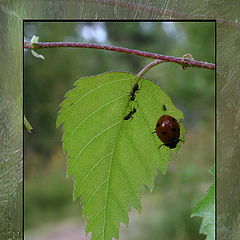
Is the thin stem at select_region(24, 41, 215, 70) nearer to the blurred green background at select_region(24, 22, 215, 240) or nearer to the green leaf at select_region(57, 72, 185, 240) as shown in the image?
the green leaf at select_region(57, 72, 185, 240)

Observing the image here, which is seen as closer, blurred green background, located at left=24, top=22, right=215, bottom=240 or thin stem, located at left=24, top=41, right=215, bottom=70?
thin stem, located at left=24, top=41, right=215, bottom=70

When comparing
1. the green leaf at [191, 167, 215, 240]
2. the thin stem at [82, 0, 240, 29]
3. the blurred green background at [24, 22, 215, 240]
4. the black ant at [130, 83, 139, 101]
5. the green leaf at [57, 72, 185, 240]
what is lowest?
the green leaf at [191, 167, 215, 240]

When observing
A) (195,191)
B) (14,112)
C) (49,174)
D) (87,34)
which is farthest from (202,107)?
(14,112)

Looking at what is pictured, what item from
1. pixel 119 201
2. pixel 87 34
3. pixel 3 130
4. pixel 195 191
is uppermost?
pixel 195 191

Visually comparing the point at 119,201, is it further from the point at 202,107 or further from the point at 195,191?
the point at 195,191

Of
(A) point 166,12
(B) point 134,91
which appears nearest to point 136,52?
(B) point 134,91

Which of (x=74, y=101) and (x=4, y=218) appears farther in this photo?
(x=4, y=218)

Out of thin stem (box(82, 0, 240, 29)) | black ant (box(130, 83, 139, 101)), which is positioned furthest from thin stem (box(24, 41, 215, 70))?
thin stem (box(82, 0, 240, 29))
